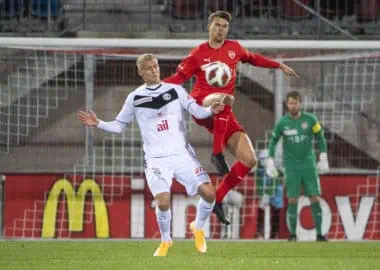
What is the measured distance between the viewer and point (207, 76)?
39.0 ft

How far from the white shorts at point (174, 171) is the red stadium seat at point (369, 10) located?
7486 mm

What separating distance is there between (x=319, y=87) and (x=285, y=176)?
89.0 inches

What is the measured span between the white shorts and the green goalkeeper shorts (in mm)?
3785

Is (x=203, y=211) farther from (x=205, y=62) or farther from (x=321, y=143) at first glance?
(x=321, y=143)

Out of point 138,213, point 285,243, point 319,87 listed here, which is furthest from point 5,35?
point 285,243

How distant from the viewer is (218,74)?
11805mm

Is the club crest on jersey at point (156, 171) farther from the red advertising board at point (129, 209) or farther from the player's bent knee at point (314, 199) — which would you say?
the red advertising board at point (129, 209)

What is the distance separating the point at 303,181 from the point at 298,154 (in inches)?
13.4

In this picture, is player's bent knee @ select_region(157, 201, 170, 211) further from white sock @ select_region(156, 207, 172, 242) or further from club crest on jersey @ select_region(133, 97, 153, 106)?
club crest on jersey @ select_region(133, 97, 153, 106)

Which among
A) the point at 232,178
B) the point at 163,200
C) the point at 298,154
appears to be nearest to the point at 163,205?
the point at 163,200

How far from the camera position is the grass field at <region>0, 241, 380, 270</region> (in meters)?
10.0

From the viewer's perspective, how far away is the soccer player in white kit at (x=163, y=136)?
36.6 feet

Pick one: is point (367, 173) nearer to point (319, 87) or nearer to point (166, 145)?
point (319, 87)

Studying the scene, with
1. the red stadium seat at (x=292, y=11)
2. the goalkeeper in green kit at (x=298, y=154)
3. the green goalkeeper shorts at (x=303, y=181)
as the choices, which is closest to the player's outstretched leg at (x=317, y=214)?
the goalkeeper in green kit at (x=298, y=154)
